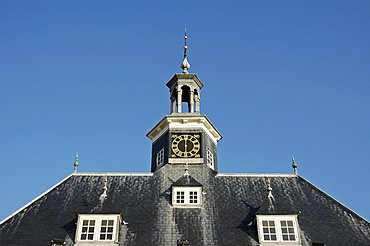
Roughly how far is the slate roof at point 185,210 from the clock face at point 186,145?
1.34 metres

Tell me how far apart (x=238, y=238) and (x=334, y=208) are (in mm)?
7881

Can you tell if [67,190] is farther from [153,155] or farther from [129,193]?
[153,155]

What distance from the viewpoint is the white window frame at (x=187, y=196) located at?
1312 inches

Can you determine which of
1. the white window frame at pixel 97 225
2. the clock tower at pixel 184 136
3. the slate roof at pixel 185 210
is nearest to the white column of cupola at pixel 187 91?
the clock tower at pixel 184 136

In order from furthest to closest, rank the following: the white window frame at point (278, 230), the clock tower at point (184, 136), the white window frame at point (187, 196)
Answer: the clock tower at point (184, 136), the white window frame at point (187, 196), the white window frame at point (278, 230)

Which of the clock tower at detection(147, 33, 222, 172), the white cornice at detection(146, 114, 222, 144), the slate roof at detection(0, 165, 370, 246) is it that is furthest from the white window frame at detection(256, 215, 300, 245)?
the white cornice at detection(146, 114, 222, 144)

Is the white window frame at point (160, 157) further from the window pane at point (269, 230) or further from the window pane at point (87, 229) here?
the window pane at point (269, 230)

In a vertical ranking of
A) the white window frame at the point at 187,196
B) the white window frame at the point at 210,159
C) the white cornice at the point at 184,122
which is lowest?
the white window frame at the point at 187,196

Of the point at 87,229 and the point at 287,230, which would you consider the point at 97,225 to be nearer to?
the point at 87,229

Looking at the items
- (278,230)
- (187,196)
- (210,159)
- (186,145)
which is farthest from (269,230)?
(186,145)

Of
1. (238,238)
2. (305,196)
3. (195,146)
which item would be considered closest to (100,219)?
(238,238)

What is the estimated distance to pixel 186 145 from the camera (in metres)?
38.9

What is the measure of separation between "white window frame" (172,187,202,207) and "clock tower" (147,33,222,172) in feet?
13.1

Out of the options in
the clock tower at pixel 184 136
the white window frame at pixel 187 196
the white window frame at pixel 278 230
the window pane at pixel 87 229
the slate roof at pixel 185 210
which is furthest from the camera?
the clock tower at pixel 184 136
